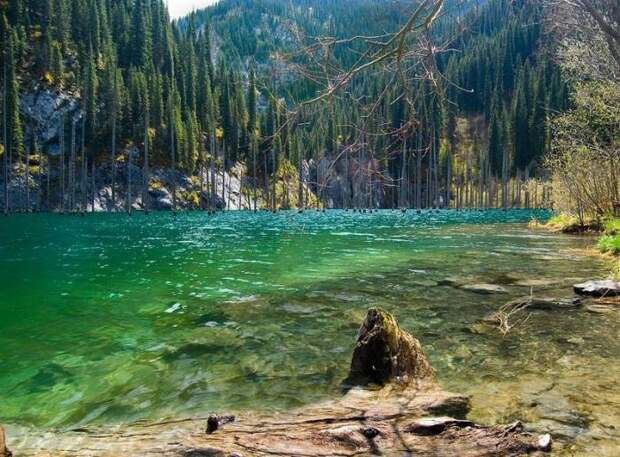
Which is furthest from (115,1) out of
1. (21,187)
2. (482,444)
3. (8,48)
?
(482,444)

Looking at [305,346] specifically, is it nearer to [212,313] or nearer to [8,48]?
[212,313]

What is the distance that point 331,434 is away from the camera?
4.65m

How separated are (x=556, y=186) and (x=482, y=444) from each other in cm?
3585

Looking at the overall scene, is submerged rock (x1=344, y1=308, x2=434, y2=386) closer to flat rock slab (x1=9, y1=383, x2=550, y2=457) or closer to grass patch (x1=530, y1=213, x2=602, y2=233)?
flat rock slab (x1=9, y1=383, x2=550, y2=457)

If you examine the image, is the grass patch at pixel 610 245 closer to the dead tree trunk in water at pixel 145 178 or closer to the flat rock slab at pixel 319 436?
the flat rock slab at pixel 319 436

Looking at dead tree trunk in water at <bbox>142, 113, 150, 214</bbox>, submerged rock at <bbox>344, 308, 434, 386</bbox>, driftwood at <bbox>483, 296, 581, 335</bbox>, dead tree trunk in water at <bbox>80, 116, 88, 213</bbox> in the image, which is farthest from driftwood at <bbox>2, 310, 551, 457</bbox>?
dead tree trunk in water at <bbox>80, 116, 88, 213</bbox>

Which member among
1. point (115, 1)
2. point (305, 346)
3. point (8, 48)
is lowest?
point (305, 346)

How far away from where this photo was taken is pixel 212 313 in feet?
38.3

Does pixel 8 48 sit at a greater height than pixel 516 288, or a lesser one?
greater

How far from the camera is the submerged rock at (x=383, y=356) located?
21.7 ft

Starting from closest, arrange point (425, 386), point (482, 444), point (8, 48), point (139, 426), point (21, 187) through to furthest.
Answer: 1. point (482, 444)
2. point (139, 426)
3. point (425, 386)
4. point (21, 187)
5. point (8, 48)

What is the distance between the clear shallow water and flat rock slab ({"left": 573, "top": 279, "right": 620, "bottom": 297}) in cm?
74

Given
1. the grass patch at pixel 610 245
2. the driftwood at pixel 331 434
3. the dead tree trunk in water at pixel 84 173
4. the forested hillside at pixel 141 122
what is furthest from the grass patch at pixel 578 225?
the dead tree trunk in water at pixel 84 173

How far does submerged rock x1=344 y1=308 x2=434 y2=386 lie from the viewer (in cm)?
662
